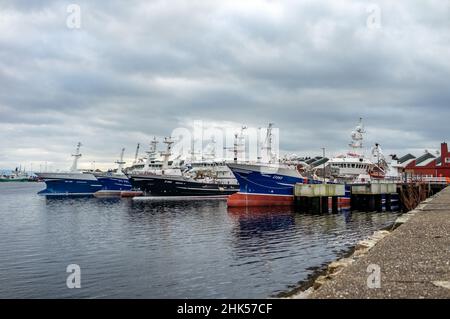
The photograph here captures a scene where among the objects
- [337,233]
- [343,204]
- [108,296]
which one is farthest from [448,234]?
[343,204]

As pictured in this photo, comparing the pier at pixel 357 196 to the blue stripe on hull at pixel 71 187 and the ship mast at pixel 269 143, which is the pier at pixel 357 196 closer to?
the ship mast at pixel 269 143

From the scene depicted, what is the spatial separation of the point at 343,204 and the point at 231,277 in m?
44.8

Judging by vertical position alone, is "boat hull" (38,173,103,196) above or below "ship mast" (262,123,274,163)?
below

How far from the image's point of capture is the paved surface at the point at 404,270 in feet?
26.9

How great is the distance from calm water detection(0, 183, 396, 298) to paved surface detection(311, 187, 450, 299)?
4.60 m

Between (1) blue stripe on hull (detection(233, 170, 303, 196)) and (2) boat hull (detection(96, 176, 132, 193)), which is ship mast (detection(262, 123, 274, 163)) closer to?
(1) blue stripe on hull (detection(233, 170, 303, 196))

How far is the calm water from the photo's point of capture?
1562 centimetres

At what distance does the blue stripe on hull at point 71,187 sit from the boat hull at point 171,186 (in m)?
16.0

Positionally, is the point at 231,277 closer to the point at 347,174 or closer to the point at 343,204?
the point at 343,204

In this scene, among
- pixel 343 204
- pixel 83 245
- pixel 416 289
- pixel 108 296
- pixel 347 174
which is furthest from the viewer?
pixel 347 174

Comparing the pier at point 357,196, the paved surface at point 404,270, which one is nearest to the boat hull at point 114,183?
the pier at point 357,196

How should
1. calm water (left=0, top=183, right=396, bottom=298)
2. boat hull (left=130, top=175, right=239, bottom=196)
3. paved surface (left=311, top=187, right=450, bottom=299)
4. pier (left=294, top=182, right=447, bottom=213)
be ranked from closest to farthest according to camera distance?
paved surface (left=311, top=187, right=450, bottom=299), calm water (left=0, top=183, right=396, bottom=298), pier (left=294, top=182, right=447, bottom=213), boat hull (left=130, top=175, right=239, bottom=196)

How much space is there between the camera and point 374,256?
1191 cm

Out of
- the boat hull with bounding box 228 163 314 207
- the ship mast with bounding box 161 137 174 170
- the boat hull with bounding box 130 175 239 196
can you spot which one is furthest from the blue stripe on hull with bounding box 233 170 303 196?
the ship mast with bounding box 161 137 174 170
